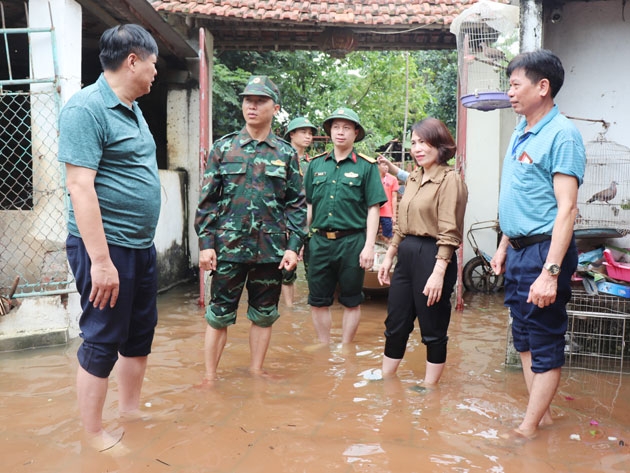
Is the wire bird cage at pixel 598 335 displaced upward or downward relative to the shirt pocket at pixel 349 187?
downward

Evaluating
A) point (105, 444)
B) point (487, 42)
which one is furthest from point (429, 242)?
point (487, 42)

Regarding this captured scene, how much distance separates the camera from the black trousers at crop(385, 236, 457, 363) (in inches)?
145

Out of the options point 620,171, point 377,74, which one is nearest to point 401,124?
point 377,74

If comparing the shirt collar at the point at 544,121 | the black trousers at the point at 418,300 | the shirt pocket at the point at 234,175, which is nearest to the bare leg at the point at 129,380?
the shirt pocket at the point at 234,175

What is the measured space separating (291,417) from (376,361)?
54.7 inches

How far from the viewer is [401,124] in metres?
19.7

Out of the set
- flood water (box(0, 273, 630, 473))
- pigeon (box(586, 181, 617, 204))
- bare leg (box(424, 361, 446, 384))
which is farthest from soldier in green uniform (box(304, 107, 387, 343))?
pigeon (box(586, 181, 617, 204))

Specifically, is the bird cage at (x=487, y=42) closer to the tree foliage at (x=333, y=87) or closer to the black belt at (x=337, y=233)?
the black belt at (x=337, y=233)

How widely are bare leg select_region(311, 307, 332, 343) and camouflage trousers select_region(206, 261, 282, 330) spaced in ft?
3.27

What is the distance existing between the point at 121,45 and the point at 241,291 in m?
1.78

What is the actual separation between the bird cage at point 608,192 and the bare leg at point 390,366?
2.17 metres

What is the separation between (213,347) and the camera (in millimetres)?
3873

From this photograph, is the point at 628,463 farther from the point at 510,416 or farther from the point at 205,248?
the point at 205,248

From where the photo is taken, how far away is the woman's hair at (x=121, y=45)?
2.70 metres
